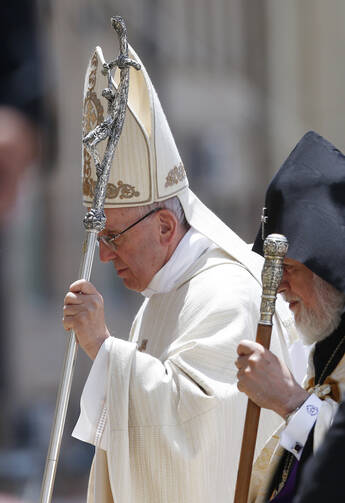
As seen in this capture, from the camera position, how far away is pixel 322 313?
3.56 metres

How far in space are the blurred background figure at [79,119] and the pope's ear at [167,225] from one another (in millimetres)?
5913

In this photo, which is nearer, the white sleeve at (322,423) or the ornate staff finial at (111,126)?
the white sleeve at (322,423)

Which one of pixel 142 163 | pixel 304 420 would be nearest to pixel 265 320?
pixel 304 420

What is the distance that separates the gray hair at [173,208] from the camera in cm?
433

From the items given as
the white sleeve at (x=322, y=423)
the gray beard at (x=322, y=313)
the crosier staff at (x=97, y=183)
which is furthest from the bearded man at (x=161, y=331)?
the white sleeve at (x=322, y=423)

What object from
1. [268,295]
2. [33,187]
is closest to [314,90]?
[33,187]

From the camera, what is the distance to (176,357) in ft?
13.3

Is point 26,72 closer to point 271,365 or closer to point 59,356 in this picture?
point 59,356

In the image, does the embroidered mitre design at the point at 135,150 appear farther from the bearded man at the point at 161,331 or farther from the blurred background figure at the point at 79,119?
the blurred background figure at the point at 79,119

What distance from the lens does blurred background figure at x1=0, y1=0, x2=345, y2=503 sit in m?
12.0

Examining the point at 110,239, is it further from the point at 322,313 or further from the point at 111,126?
the point at 322,313

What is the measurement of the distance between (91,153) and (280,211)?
740mm

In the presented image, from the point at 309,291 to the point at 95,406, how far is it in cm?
85

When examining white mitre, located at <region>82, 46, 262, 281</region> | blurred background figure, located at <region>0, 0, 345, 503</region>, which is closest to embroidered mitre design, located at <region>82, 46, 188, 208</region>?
white mitre, located at <region>82, 46, 262, 281</region>
